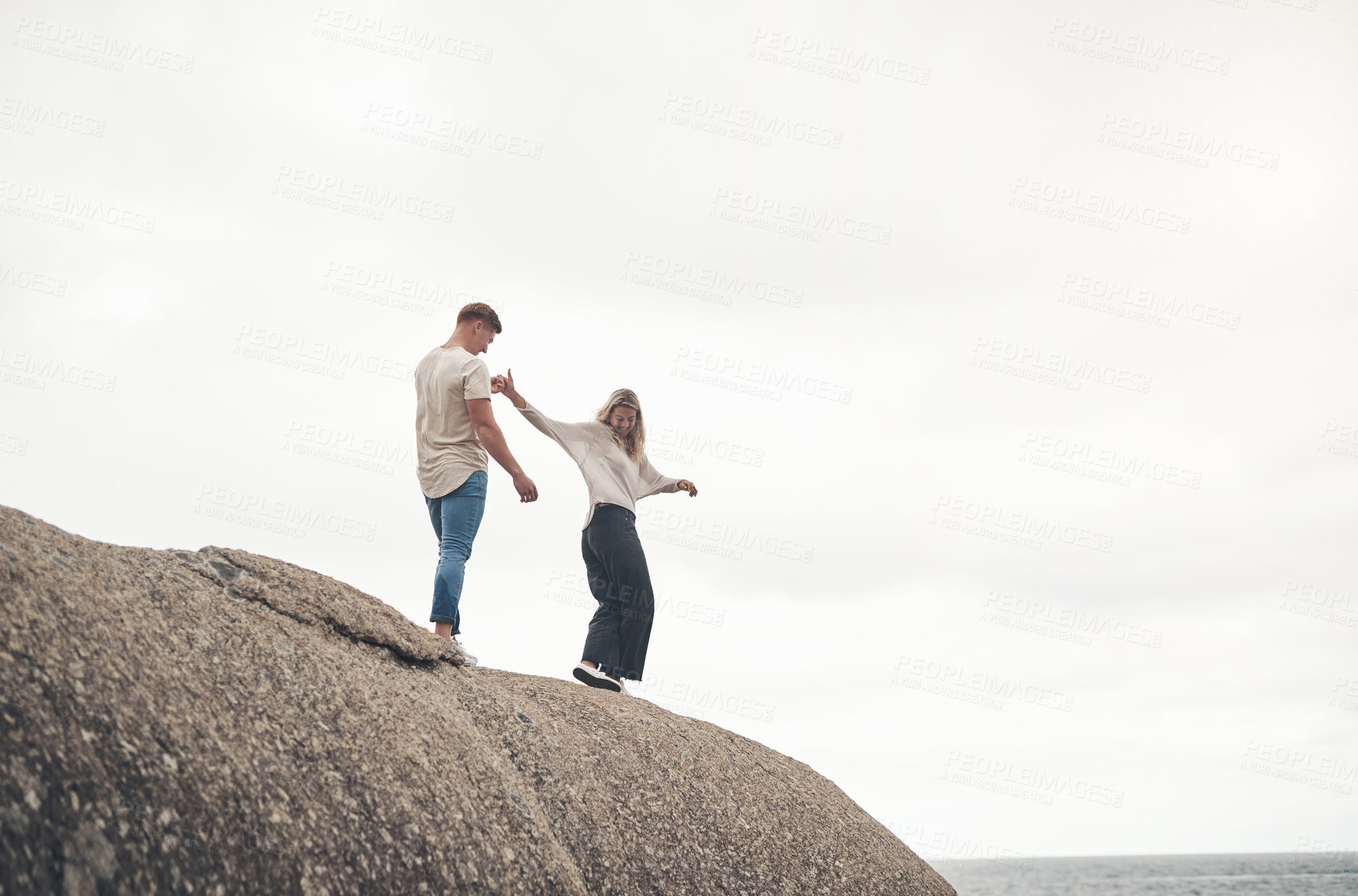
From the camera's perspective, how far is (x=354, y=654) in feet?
16.9

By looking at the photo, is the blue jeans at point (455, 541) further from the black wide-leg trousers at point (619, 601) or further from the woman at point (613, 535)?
the black wide-leg trousers at point (619, 601)

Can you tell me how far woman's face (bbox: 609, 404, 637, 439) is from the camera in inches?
313

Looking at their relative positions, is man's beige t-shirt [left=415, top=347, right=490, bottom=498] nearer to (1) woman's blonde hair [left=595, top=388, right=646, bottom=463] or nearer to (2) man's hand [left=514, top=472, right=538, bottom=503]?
(2) man's hand [left=514, top=472, right=538, bottom=503]

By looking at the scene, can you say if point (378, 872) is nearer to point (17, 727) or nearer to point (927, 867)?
point (17, 727)

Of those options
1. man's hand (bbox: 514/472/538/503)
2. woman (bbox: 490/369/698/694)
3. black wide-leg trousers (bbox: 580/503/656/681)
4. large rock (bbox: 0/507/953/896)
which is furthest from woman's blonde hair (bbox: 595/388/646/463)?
large rock (bbox: 0/507/953/896)

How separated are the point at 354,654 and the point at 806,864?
3285mm

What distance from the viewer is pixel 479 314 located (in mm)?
7164

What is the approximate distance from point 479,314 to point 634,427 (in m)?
1.72

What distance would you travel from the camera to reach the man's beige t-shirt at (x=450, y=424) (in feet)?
21.6

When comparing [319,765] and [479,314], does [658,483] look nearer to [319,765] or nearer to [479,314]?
[479,314]

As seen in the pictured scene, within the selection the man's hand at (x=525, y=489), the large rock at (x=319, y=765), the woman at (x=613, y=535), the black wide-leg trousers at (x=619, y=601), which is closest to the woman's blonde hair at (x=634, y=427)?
the woman at (x=613, y=535)

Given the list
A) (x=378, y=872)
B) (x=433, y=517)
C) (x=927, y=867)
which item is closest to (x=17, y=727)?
(x=378, y=872)

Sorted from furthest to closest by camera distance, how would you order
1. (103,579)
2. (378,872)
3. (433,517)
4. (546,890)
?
(433,517), (546,890), (103,579), (378,872)

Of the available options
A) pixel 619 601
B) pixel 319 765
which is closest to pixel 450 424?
pixel 619 601
